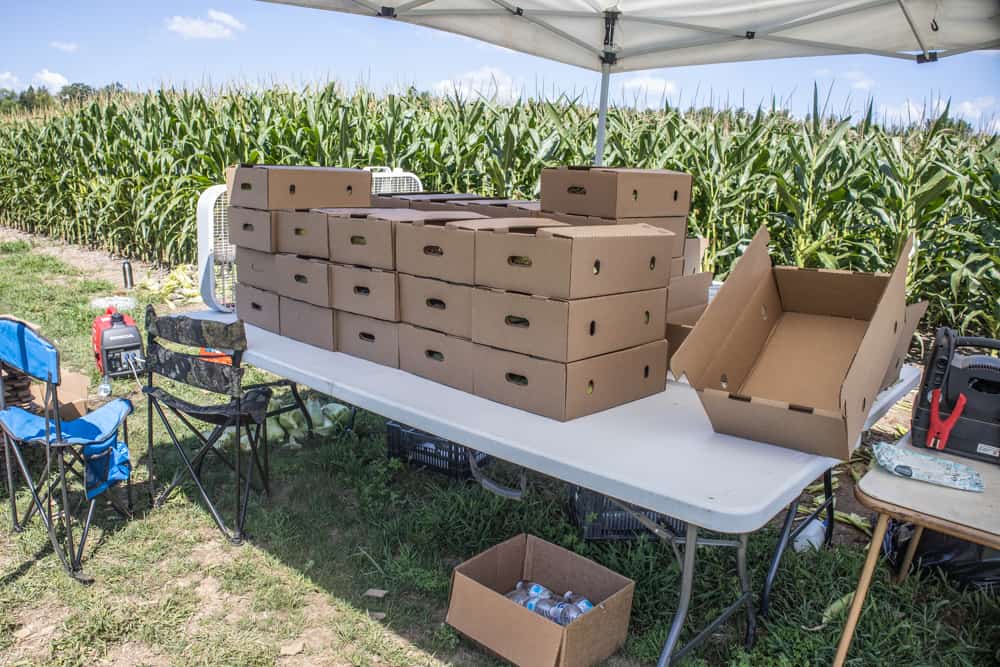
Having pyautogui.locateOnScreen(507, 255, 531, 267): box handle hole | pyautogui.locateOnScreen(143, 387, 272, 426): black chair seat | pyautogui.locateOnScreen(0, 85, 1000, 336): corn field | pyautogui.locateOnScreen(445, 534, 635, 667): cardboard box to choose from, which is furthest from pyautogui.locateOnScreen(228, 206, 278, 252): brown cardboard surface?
pyautogui.locateOnScreen(0, 85, 1000, 336): corn field

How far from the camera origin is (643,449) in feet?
6.58

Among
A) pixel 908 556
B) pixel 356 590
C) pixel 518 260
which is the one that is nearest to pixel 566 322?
pixel 518 260

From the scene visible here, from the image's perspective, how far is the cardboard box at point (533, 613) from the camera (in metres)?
2.28

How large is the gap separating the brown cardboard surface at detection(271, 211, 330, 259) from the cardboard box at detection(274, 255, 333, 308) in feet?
0.13

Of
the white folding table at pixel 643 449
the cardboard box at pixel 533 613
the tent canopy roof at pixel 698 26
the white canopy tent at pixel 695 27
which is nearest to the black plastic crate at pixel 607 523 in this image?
the cardboard box at pixel 533 613

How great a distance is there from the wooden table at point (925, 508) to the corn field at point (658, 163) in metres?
3.81

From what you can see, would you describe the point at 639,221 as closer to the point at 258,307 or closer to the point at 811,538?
the point at 811,538

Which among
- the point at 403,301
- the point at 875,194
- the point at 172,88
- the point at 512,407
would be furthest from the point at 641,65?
the point at 172,88

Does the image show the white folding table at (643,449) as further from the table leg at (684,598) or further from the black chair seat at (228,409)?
the black chair seat at (228,409)

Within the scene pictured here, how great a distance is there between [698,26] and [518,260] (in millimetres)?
3024

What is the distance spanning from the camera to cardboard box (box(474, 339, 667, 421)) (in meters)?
2.19

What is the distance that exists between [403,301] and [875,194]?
442cm

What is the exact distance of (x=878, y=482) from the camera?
6.49ft

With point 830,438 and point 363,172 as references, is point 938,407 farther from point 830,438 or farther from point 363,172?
point 363,172
